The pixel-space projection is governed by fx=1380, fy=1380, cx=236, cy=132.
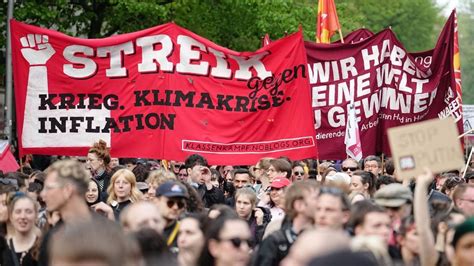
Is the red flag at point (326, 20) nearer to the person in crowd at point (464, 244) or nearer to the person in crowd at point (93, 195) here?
the person in crowd at point (93, 195)

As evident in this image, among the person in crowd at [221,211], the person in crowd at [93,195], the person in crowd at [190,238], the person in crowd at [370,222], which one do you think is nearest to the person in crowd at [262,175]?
the person in crowd at [93,195]

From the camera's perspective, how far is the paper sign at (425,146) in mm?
8266

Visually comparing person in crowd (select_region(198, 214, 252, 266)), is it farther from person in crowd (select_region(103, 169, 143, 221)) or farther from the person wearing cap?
person in crowd (select_region(103, 169, 143, 221))

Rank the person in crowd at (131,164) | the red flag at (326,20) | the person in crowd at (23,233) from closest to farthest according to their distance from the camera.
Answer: the person in crowd at (23,233)
the person in crowd at (131,164)
the red flag at (326,20)

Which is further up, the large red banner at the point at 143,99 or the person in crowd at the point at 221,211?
the large red banner at the point at 143,99

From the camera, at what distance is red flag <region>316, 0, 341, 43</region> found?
23.5 meters

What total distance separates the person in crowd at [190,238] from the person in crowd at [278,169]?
18.3ft

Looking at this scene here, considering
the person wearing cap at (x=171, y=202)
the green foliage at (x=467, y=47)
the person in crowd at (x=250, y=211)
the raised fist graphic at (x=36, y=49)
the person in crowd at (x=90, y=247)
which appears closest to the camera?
the person in crowd at (x=90, y=247)

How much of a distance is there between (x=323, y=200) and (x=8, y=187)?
176 inches

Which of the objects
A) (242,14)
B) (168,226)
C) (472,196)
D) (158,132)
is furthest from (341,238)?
(242,14)

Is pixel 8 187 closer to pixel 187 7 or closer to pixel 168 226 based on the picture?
pixel 168 226

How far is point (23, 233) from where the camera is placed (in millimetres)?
10344

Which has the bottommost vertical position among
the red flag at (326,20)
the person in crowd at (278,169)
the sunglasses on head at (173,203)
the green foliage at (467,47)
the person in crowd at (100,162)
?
the sunglasses on head at (173,203)

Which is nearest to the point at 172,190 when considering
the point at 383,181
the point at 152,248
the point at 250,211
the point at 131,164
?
the point at 250,211
